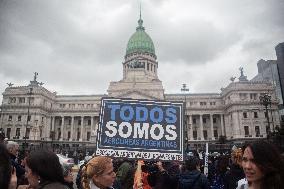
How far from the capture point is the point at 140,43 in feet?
275

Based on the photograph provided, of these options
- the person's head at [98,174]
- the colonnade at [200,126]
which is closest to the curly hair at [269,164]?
the person's head at [98,174]

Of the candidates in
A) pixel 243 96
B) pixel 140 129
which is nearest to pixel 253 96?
pixel 243 96

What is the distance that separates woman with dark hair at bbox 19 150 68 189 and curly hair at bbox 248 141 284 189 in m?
1.98

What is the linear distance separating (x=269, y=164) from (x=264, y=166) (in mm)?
52

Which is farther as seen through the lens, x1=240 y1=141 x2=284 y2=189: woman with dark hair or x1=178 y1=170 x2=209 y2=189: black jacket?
x1=178 y1=170 x2=209 y2=189: black jacket

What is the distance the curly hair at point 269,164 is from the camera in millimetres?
2783

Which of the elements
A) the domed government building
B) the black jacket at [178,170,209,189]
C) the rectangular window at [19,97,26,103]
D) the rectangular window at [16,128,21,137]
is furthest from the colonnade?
the black jacket at [178,170,209,189]

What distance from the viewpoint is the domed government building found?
215 ft

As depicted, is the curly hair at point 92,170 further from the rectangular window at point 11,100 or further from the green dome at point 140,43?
the green dome at point 140,43

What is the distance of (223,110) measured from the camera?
7188 centimetres

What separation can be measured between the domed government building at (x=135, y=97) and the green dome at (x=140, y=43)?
0.55m

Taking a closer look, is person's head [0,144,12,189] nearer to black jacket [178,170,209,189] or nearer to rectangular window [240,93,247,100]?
black jacket [178,170,209,189]

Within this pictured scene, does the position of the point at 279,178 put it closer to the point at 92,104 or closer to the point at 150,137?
the point at 150,137

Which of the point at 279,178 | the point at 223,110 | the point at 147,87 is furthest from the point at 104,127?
the point at 223,110
